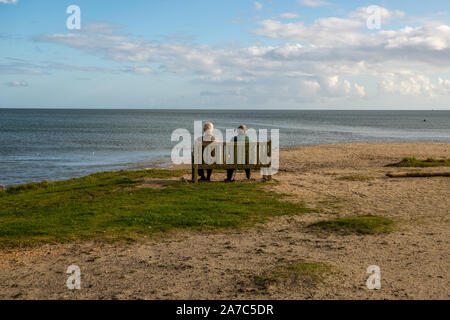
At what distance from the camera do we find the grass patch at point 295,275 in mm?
5152

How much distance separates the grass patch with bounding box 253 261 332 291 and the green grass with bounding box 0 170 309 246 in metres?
2.43

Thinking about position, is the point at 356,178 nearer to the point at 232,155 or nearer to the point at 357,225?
the point at 232,155

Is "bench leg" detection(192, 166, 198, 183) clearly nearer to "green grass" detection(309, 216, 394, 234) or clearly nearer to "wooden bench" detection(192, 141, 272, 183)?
"wooden bench" detection(192, 141, 272, 183)

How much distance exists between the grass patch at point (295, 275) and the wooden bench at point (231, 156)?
262 inches

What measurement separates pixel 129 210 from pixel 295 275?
15.8 ft

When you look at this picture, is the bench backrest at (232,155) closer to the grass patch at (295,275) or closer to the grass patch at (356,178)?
the grass patch at (356,178)

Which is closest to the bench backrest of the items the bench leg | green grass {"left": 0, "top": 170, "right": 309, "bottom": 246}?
the bench leg

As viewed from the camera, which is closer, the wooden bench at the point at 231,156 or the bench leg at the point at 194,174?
the wooden bench at the point at 231,156

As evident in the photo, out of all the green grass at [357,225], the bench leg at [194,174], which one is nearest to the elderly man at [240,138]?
the bench leg at [194,174]

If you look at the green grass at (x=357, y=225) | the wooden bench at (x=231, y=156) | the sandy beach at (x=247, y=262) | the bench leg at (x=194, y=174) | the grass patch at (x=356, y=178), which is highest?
the wooden bench at (x=231, y=156)

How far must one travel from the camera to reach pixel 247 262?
603cm

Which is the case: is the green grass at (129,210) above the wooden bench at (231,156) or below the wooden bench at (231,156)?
below

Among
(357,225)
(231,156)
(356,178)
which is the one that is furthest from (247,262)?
(356,178)

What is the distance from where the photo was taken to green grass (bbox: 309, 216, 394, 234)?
759 centimetres
